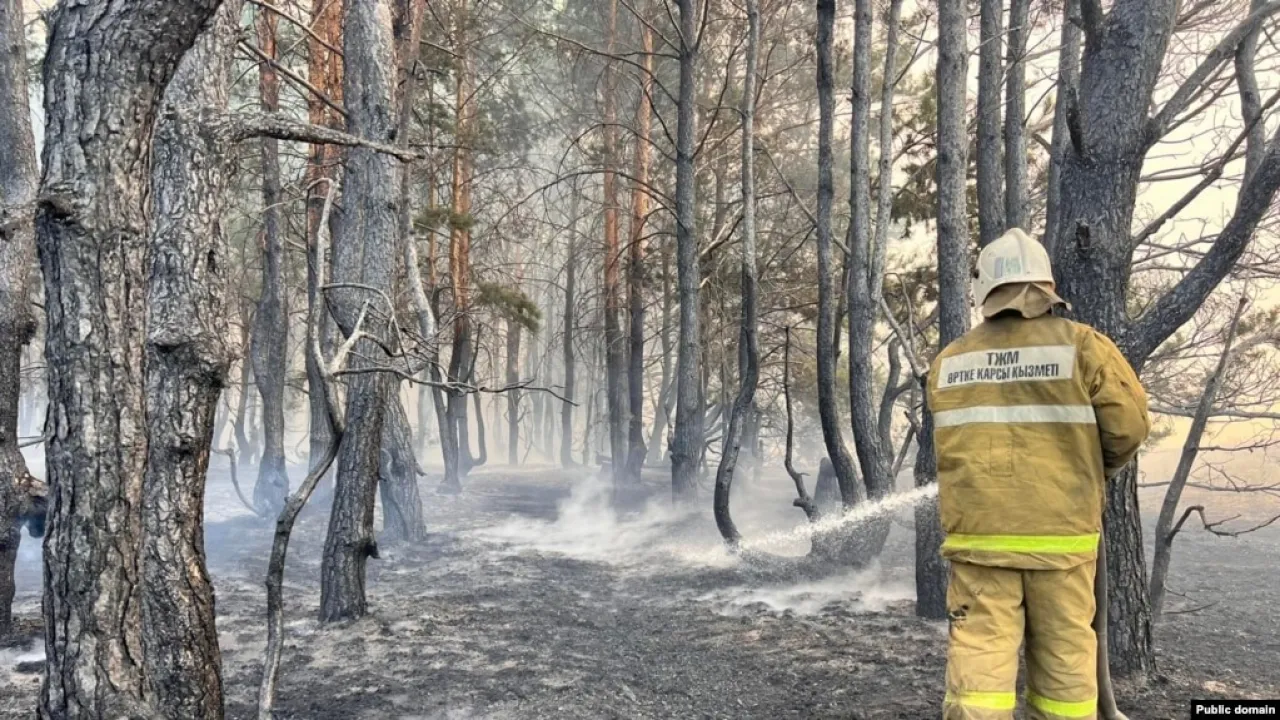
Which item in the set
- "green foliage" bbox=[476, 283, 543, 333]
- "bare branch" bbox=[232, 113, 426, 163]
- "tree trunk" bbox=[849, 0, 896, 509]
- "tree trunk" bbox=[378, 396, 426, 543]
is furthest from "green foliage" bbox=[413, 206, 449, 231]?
"bare branch" bbox=[232, 113, 426, 163]

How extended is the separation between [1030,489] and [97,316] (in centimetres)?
332

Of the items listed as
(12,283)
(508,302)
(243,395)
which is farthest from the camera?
(243,395)

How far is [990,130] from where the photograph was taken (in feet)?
22.9

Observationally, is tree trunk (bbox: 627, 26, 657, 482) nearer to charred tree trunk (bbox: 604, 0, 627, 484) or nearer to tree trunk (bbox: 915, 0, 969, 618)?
charred tree trunk (bbox: 604, 0, 627, 484)

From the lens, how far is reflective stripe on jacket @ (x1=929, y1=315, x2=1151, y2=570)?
9.92 feet

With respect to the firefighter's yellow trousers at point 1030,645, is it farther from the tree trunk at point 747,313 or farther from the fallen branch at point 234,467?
the tree trunk at point 747,313

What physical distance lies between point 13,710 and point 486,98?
1581 centimetres

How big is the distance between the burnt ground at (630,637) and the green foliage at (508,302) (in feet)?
17.9

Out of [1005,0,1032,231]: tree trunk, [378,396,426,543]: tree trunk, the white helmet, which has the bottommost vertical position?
[378,396,426,543]: tree trunk

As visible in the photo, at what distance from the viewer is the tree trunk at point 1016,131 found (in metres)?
8.18

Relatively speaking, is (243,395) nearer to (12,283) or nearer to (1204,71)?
(12,283)

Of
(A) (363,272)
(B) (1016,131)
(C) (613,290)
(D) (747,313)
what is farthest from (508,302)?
(B) (1016,131)

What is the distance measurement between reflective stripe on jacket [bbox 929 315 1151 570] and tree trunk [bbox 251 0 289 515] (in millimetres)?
11454

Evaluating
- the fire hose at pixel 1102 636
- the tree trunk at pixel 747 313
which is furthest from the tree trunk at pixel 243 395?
the fire hose at pixel 1102 636
